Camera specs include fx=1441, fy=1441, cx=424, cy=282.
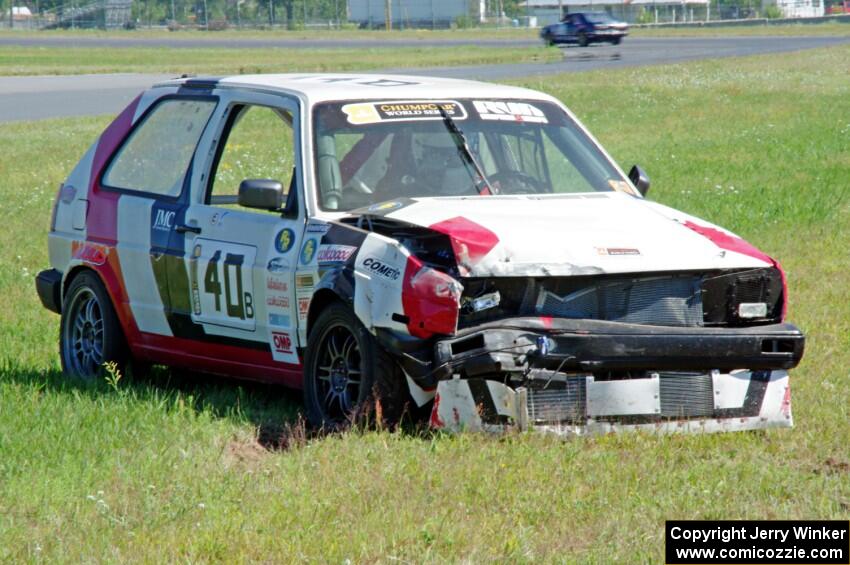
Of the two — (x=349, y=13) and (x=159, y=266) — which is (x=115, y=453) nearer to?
(x=159, y=266)

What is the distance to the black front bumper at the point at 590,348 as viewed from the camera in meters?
5.89

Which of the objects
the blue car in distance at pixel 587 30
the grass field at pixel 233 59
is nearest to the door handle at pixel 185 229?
the grass field at pixel 233 59

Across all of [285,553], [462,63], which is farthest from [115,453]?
[462,63]

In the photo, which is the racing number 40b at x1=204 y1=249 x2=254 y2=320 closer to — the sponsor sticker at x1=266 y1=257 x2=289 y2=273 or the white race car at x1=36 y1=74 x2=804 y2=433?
the white race car at x1=36 y1=74 x2=804 y2=433

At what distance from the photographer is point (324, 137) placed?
714 cm

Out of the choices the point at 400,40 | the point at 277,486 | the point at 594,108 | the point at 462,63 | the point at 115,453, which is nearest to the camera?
the point at 277,486

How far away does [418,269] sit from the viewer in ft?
19.5

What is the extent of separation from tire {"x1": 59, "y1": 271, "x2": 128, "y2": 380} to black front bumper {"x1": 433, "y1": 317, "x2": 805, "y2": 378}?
2.74 metres

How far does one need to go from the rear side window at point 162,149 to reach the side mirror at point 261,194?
0.96 meters

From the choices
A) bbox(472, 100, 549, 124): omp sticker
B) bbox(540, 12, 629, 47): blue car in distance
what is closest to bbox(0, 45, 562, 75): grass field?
bbox(540, 12, 629, 47): blue car in distance

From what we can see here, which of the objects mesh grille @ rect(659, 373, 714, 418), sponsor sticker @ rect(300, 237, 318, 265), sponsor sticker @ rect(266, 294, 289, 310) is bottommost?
mesh grille @ rect(659, 373, 714, 418)

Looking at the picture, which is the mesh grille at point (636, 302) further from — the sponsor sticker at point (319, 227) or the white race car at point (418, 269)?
the sponsor sticker at point (319, 227)

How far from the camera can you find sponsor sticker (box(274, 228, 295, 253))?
269 inches

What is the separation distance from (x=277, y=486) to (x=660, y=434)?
167 centimetres
